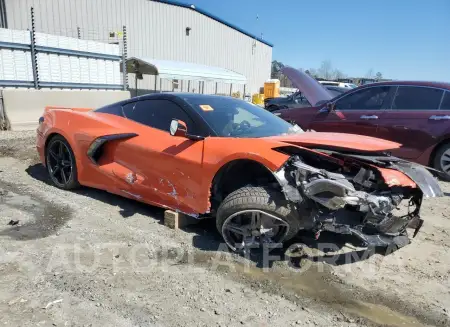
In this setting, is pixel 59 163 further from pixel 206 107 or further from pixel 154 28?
pixel 154 28

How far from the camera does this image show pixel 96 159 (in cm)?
448

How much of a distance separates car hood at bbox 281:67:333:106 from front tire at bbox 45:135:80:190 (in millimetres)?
4710

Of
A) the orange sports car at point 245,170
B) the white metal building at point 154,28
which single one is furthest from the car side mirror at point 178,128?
the white metal building at point 154,28

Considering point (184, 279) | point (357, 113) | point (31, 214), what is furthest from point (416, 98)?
point (31, 214)

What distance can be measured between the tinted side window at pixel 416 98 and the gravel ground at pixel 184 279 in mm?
2683

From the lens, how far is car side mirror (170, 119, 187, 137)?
3.59 m

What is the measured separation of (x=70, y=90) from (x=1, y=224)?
308 inches

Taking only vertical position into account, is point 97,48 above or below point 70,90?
above

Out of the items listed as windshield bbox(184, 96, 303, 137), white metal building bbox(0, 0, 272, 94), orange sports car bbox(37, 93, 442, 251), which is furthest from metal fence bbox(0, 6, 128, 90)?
windshield bbox(184, 96, 303, 137)

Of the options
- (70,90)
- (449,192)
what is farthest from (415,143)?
(70,90)

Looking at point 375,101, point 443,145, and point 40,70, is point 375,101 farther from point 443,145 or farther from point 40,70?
point 40,70

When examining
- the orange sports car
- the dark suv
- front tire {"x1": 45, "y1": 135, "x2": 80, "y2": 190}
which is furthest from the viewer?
the dark suv

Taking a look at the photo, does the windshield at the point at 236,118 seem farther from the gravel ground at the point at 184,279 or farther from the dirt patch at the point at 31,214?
the dirt patch at the point at 31,214

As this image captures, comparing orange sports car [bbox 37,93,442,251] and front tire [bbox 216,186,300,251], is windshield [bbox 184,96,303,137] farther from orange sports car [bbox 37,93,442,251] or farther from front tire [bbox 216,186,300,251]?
front tire [bbox 216,186,300,251]
